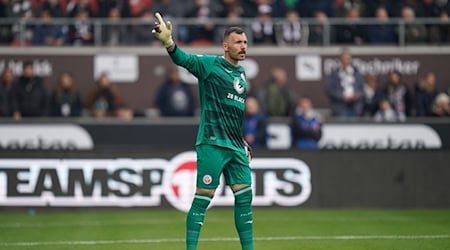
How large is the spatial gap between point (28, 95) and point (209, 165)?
39.6 feet

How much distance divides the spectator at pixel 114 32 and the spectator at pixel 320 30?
15.1 ft

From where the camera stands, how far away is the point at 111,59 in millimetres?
24203

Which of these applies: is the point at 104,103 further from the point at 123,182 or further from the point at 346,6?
the point at 346,6

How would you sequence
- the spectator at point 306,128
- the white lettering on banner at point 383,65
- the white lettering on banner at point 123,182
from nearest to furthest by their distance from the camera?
1. the white lettering on banner at point 123,182
2. the spectator at point 306,128
3. the white lettering on banner at point 383,65

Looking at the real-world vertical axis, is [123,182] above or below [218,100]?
below

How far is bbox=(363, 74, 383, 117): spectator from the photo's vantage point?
2188 centimetres

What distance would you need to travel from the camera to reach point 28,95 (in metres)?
21.4

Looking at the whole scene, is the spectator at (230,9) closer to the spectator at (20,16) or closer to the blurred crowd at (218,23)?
the blurred crowd at (218,23)

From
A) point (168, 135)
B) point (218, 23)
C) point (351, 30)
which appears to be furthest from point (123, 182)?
point (351, 30)

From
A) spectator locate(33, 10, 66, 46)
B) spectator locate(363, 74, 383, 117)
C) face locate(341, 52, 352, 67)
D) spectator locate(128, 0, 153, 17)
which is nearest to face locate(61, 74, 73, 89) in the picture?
spectator locate(33, 10, 66, 46)

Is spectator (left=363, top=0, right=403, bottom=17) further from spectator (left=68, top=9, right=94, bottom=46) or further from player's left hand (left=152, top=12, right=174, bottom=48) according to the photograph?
player's left hand (left=152, top=12, right=174, bottom=48)

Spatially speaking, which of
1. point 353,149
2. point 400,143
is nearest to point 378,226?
point 353,149

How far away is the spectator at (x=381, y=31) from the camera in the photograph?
24.2 m

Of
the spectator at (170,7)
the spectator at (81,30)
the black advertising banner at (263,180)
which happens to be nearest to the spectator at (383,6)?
the spectator at (170,7)
